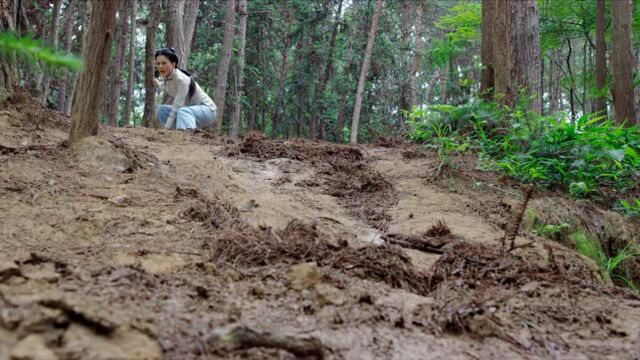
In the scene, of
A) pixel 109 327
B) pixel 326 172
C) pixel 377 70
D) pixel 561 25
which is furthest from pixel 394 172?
pixel 377 70

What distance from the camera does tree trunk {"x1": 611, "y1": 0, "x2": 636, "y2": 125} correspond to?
8953 mm

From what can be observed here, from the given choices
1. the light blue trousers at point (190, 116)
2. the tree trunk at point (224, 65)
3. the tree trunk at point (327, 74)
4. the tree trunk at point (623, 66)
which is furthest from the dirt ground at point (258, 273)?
the tree trunk at point (327, 74)

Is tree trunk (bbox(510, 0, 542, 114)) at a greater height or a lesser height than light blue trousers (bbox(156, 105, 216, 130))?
greater

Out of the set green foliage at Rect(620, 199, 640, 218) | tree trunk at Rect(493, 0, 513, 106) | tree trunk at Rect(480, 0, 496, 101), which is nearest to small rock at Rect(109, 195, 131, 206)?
green foliage at Rect(620, 199, 640, 218)

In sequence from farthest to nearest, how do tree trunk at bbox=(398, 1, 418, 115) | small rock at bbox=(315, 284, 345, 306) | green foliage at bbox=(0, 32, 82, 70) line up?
tree trunk at bbox=(398, 1, 418, 115), small rock at bbox=(315, 284, 345, 306), green foliage at bbox=(0, 32, 82, 70)

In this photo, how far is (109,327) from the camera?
1543mm

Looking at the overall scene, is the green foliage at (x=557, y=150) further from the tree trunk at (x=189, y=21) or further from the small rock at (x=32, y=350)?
the tree trunk at (x=189, y=21)

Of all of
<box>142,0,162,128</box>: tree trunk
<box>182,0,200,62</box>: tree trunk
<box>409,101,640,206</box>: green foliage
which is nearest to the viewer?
<box>409,101,640,206</box>: green foliage

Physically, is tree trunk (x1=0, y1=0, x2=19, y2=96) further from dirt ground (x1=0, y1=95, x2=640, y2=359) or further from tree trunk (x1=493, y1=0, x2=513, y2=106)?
tree trunk (x1=493, y1=0, x2=513, y2=106)

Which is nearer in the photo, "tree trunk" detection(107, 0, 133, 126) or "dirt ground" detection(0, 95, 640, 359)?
"dirt ground" detection(0, 95, 640, 359)

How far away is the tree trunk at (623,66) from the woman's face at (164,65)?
7.79 meters

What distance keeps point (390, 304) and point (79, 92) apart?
9.54ft

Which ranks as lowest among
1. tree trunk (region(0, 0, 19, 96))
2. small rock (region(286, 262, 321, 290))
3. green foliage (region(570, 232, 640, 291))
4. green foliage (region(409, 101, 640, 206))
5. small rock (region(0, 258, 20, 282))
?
green foliage (region(570, 232, 640, 291))

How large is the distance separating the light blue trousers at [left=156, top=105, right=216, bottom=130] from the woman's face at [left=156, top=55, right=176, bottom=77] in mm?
670
